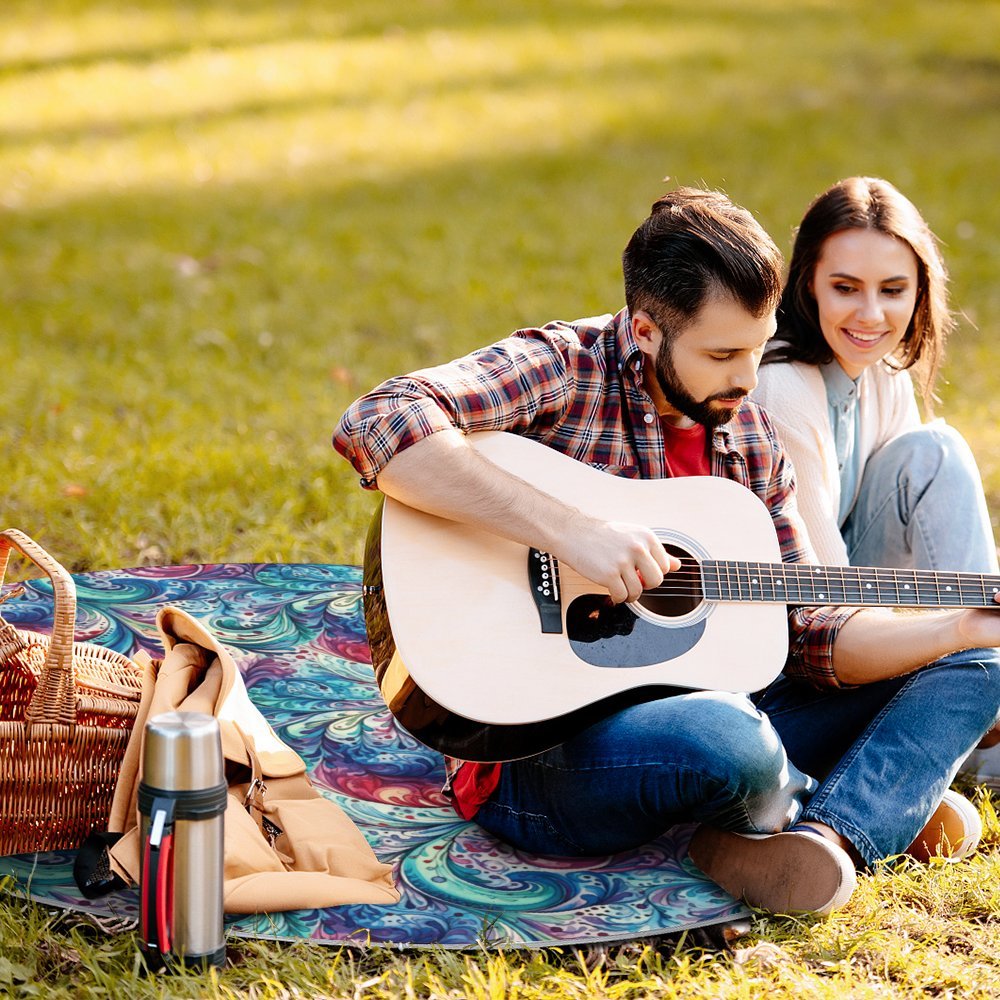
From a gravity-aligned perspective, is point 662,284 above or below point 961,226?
below

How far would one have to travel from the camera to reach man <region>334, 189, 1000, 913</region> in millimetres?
2643

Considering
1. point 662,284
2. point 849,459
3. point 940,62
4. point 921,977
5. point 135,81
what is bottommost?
point 921,977

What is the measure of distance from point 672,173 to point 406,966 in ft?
23.5

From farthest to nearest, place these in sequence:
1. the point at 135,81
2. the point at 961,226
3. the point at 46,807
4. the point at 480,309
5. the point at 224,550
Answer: the point at 135,81
the point at 961,226
the point at 480,309
the point at 224,550
the point at 46,807

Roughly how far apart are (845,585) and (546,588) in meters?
0.65

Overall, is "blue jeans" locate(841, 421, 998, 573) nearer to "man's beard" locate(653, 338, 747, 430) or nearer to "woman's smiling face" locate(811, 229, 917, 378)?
"woman's smiling face" locate(811, 229, 917, 378)

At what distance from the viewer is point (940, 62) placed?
1182cm

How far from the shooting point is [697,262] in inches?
109

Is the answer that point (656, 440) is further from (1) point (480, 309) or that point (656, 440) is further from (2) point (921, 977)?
(1) point (480, 309)

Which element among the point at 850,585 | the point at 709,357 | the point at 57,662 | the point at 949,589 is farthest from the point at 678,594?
the point at 57,662

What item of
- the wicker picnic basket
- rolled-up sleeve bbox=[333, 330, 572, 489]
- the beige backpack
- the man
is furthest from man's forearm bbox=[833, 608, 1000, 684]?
the wicker picnic basket

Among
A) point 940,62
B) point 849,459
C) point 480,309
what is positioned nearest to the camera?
point 849,459

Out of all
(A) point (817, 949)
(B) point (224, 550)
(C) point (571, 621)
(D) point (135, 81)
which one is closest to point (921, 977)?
(A) point (817, 949)

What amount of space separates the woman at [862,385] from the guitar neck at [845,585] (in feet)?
1.39
